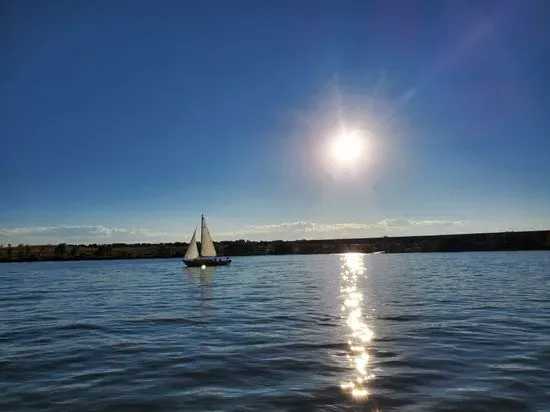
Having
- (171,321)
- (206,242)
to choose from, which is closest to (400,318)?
(171,321)

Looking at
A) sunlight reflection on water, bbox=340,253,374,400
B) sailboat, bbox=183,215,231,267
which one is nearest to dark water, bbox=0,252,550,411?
sunlight reflection on water, bbox=340,253,374,400

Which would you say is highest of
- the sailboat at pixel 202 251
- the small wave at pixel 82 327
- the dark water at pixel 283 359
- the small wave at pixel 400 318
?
A: the sailboat at pixel 202 251

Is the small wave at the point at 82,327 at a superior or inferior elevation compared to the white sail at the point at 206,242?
inferior

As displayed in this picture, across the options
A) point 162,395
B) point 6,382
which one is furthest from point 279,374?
point 6,382

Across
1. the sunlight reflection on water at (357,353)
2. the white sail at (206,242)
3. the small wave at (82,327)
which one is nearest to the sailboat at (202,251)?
the white sail at (206,242)

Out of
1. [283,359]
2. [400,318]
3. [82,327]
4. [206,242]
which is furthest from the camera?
[206,242]

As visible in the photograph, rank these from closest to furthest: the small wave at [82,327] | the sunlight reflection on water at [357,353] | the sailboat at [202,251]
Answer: the sunlight reflection on water at [357,353], the small wave at [82,327], the sailboat at [202,251]

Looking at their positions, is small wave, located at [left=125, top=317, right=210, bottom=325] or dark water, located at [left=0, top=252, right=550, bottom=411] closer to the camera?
dark water, located at [left=0, top=252, right=550, bottom=411]

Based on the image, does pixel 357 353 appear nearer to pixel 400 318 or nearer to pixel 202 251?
pixel 400 318

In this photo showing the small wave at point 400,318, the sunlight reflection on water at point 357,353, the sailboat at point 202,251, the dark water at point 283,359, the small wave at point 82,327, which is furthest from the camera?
the sailboat at point 202,251

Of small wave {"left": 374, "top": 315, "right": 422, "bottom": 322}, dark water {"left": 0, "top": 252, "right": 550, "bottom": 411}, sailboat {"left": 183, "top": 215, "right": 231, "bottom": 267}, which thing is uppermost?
sailboat {"left": 183, "top": 215, "right": 231, "bottom": 267}

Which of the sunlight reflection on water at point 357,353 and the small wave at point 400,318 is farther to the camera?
the small wave at point 400,318

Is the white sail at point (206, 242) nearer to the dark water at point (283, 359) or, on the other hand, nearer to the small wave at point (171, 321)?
the dark water at point (283, 359)

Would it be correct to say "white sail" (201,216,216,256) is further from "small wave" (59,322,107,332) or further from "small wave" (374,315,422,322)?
"small wave" (374,315,422,322)
